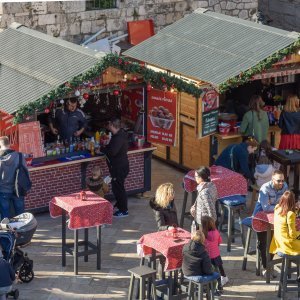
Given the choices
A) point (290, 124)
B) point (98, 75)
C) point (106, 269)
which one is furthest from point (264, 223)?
point (290, 124)

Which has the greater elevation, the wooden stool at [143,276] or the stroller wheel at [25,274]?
the wooden stool at [143,276]

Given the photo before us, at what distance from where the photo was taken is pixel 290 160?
58.1 ft

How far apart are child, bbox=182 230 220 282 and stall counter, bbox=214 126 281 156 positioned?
593cm

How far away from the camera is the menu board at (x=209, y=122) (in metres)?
18.6

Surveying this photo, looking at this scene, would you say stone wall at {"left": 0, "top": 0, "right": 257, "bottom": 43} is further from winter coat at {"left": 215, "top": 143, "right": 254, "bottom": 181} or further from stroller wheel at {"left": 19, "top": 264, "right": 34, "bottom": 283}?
stroller wheel at {"left": 19, "top": 264, "right": 34, "bottom": 283}

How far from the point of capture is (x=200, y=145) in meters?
19.3

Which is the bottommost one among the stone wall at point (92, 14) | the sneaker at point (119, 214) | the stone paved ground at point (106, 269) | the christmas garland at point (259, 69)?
the sneaker at point (119, 214)

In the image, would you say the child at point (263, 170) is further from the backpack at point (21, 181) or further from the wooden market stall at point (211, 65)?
the backpack at point (21, 181)

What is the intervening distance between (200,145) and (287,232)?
5.70 meters

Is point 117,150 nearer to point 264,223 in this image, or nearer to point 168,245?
point 264,223

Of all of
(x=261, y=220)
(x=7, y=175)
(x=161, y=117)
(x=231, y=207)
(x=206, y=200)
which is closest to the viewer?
(x=261, y=220)

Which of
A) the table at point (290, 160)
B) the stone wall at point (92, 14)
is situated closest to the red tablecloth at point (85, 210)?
the table at point (290, 160)

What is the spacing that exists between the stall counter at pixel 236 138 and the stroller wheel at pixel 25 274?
222 inches

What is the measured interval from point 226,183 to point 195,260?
315cm
